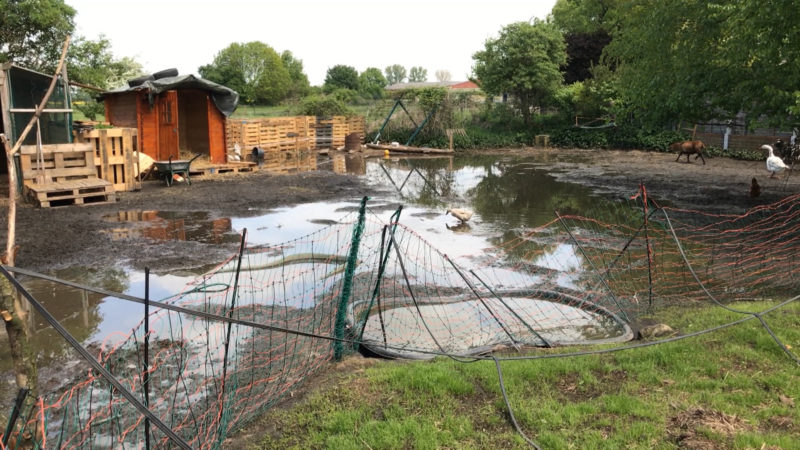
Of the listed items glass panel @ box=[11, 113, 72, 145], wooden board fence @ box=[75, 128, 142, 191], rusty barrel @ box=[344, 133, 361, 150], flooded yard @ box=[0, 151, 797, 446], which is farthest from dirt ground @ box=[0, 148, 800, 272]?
rusty barrel @ box=[344, 133, 361, 150]

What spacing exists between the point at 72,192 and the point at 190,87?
23.8 ft

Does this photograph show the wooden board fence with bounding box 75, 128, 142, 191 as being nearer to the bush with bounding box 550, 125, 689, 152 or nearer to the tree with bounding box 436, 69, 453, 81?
the bush with bounding box 550, 125, 689, 152

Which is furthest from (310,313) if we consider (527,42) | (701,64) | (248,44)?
(248,44)

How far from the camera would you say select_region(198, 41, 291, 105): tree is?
69.5 metres

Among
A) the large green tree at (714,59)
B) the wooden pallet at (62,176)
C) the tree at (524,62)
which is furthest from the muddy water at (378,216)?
the tree at (524,62)

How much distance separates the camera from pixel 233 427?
4.52m

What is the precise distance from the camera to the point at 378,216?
13.5 meters

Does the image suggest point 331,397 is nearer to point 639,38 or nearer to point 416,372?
point 416,372

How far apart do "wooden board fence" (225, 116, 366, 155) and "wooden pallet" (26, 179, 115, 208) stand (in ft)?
35.6

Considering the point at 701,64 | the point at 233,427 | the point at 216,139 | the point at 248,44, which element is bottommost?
the point at 233,427

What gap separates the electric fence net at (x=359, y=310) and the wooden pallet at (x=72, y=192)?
20.2 feet

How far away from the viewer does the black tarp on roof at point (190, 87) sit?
18656mm

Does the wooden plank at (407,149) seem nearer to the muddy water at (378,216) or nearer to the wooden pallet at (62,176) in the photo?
the muddy water at (378,216)

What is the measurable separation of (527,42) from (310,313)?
1107 inches
